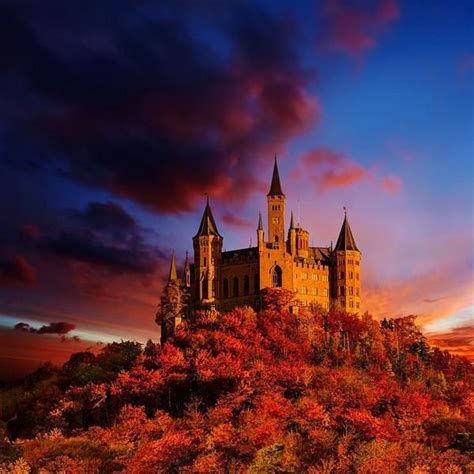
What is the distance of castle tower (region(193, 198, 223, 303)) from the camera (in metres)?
102

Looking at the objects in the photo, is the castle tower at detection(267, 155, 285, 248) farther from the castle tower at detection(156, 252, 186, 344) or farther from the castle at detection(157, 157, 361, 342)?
the castle tower at detection(156, 252, 186, 344)

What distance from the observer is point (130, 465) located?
64.9m

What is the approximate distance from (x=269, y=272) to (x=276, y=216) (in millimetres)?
7114

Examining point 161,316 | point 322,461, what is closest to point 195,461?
point 322,461

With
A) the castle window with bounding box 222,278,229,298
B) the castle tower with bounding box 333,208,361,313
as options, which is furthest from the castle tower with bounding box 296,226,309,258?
the castle window with bounding box 222,278,229,298

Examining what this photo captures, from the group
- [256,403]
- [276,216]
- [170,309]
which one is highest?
[276,216]

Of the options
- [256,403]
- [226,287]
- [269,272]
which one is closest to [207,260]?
[226,287]

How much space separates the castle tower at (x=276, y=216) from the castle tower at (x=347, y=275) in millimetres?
8900

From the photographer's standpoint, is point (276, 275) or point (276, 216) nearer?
point (276, 275)

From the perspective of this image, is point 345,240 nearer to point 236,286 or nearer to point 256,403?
point 236,286

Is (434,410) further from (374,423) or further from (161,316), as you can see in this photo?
(161,316)

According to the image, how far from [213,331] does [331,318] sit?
50.1 ft

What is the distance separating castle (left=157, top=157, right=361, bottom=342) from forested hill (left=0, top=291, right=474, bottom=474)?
2997mm

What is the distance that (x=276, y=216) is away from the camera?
333ft
